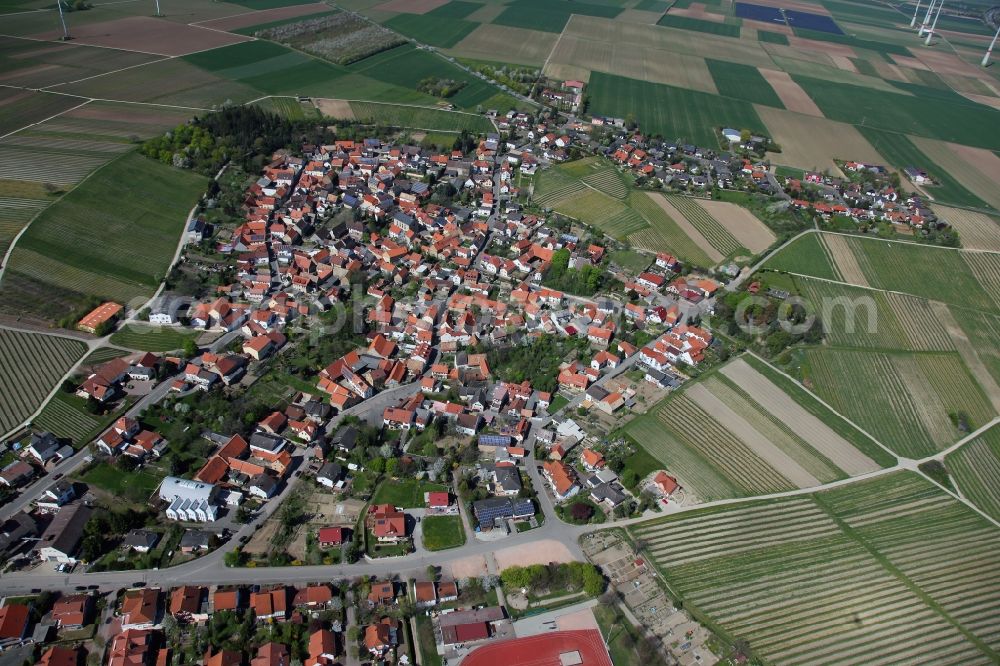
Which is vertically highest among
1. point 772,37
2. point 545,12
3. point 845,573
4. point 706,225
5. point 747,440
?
point 772,37

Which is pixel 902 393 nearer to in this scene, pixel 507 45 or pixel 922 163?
pixel 922 163

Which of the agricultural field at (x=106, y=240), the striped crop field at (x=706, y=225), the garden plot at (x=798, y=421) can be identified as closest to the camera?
the garden plot at (x=798, y=421)

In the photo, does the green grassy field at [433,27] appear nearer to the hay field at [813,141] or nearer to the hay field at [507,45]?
the hay field at [507,45]

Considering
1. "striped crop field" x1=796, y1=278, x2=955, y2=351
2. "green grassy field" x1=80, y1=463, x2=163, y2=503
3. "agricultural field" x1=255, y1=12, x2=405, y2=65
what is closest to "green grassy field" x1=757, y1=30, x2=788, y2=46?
"agricultural field" x1=255, y1=12, x2=405, y2=65

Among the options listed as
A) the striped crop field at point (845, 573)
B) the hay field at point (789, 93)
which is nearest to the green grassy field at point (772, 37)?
the hay field at point (789, 93)

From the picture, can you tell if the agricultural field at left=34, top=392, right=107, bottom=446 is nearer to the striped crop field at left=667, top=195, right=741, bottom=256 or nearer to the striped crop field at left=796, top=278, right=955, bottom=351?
the striped crop field at left=796, top=278, right=955, bottom=351

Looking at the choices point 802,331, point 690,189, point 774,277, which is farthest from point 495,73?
point 802,331

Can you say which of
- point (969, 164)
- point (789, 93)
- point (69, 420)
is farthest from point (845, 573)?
point (789, 93)
